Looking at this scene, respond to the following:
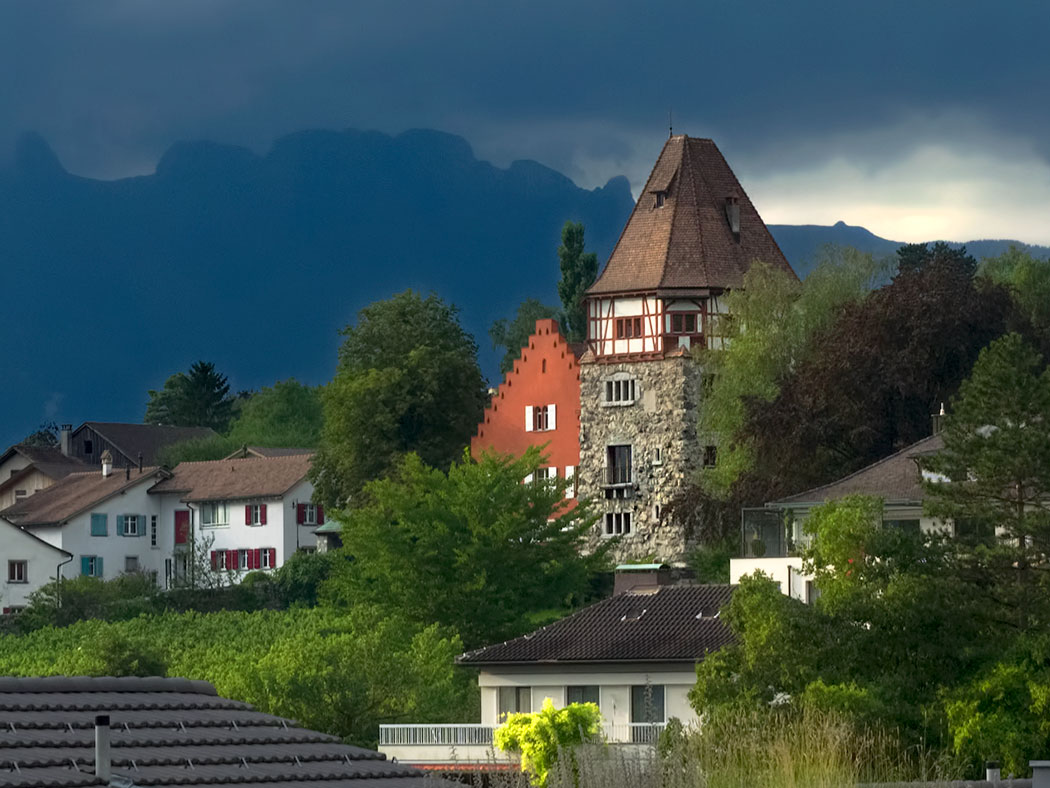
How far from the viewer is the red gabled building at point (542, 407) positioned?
91.5m

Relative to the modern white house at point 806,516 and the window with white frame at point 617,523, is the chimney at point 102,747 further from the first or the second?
the window with white frame at point 617,523

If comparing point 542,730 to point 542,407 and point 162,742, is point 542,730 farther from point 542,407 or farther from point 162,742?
point 542,407

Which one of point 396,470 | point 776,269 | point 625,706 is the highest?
point 776,269

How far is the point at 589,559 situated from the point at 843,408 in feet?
33.9

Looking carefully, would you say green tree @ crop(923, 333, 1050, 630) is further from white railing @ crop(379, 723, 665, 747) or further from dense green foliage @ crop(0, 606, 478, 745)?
dense green foliage @ crop(0, 606, 478, 745)

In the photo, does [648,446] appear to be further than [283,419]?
No

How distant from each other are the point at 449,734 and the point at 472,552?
20.1 metres

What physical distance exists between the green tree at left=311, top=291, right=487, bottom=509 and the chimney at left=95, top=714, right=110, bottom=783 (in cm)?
7750

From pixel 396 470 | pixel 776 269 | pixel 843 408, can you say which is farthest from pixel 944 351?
pixel 396 470

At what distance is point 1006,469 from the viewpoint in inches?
1834

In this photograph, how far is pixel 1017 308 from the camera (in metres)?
78.2

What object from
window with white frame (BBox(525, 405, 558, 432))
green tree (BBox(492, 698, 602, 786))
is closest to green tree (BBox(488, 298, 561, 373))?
window with white frame (BBox(525, 405, 558, 432))

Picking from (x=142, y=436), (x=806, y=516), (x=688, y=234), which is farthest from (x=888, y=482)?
(x=142, y=436)

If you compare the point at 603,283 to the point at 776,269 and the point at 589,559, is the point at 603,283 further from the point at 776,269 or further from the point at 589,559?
the point at 589,559
